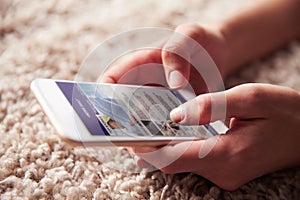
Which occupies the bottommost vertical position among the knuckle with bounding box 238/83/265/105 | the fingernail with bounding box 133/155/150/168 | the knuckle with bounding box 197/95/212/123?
the fingernail with bounding box 133/155/150/168

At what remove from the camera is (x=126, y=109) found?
1.64ft

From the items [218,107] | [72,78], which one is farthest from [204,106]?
[72,78]

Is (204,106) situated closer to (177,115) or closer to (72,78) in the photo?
(177,115)

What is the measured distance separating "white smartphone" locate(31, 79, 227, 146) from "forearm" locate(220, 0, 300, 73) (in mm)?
182

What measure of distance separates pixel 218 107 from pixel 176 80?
0.09 metres

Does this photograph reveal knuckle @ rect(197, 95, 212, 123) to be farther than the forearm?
No

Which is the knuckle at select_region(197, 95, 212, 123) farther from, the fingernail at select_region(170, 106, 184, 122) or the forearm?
the forearm

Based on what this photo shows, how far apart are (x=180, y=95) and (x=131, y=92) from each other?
6 centimetres

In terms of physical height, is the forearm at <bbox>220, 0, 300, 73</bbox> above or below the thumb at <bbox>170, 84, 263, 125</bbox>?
below

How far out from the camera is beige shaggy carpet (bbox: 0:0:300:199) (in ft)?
1.63

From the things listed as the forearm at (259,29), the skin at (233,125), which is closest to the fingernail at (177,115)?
the skin at (233,125)

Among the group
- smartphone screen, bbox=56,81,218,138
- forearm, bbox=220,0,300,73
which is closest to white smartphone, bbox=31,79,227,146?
smartphone screen, bbox=56,81,218,138

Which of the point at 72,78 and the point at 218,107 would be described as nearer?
the point at 218,107

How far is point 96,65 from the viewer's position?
69 centimetres
